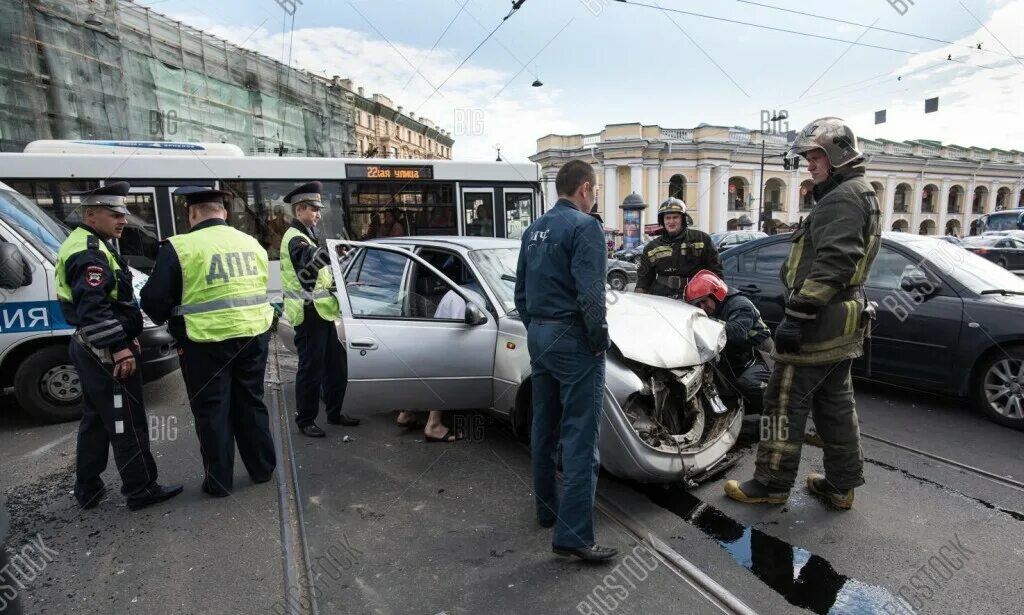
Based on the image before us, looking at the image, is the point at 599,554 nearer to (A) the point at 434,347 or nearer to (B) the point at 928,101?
(A) the point at 434,347

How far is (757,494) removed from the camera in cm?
316

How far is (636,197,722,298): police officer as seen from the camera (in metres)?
5.13

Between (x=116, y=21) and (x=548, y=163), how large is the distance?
3422 cm

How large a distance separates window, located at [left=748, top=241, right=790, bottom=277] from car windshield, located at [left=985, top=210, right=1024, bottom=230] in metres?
21.5

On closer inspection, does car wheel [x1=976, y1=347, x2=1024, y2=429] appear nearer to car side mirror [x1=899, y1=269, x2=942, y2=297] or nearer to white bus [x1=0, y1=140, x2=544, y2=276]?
car side mirror [x1=899, y1=269, x2=942, y2=297]

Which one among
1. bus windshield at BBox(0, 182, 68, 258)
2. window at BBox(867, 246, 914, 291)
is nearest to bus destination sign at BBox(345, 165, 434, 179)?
bus windshield at BBox(0, 182, 68, 258)

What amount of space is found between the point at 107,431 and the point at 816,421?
4.29 m

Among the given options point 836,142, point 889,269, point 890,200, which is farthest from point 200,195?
point 890,200

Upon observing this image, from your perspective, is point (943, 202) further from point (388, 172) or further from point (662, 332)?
Answer: point (662, 332)

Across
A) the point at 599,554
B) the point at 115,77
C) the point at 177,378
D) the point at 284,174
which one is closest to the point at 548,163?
the point at 115,77

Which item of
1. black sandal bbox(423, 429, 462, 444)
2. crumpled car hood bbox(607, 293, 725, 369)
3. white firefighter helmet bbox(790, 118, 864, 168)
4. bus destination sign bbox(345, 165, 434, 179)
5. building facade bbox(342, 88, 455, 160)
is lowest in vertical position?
black sandal bbox(423, 429, 462, 444)

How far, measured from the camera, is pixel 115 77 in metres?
15.3

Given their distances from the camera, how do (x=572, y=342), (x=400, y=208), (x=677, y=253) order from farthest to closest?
(x=400, y=208)
(x=677, y=253)
(x=572, y=342)

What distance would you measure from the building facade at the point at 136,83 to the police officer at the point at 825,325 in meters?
11.9
